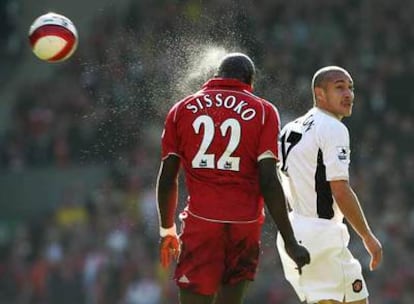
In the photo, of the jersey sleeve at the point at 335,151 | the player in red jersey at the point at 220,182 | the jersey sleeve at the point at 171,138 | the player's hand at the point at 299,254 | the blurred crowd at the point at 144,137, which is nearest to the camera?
the player's hand at the point at 299,254

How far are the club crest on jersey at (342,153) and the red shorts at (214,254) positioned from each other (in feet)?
2.50

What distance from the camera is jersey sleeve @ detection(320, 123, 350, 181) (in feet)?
28.6

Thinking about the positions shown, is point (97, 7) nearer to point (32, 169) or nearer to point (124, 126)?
point (32, 169)

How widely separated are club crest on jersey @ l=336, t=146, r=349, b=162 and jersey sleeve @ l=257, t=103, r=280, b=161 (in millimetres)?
526

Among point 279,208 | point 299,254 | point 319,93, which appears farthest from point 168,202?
point 319,93

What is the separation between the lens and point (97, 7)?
26156 mm

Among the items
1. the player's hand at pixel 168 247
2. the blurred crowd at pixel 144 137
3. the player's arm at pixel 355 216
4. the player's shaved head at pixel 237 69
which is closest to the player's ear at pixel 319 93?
the player's shaved head at pixel 237 69

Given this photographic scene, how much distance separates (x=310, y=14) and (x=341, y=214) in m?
16.2

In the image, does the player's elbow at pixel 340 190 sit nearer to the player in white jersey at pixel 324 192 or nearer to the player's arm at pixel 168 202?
the player in white jersey at pixel 324 192

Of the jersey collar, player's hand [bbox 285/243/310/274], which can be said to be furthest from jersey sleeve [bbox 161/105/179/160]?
player's hand [bbox 285/243/310/274]

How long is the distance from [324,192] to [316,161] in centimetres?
23

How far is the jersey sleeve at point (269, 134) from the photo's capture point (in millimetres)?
8398

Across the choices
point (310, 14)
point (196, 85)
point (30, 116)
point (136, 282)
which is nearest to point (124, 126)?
point (136, 282)

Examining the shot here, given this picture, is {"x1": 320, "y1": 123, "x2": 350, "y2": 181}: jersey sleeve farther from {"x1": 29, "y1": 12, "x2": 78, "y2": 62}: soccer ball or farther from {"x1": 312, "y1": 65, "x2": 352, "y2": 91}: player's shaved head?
{"x1": 29, "y1": 12, "x2": 78, "y2": 62}: soccer ball
